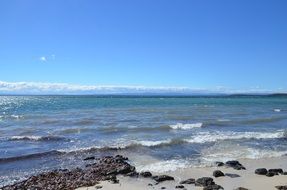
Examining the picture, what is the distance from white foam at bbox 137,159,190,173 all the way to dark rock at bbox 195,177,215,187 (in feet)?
7.75

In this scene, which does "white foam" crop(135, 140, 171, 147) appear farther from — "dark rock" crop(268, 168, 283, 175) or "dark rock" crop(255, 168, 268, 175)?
"dark rock" crop(268, 168, 283, 175)

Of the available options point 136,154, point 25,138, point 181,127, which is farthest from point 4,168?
point 181,127

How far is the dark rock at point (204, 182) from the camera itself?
13203 mm

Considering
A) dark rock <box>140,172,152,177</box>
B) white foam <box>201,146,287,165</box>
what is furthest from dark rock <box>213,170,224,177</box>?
white foam <box>201,146,287,165</box>

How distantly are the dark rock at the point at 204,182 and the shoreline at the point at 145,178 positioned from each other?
3 centimetres

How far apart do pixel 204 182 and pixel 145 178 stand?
228 cm

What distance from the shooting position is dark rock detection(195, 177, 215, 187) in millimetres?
13203

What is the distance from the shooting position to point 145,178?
1447 centimetres

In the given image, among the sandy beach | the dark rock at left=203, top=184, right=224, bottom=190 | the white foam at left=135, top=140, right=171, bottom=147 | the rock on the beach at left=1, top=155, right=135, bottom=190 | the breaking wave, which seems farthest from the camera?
the breaking wave

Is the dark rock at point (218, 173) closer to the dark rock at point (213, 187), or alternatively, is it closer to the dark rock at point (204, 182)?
the dark rock at point (204, 182)

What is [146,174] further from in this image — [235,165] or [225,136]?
[225,136]

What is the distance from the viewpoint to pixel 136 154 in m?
20.1

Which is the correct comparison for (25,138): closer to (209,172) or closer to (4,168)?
(4,168)

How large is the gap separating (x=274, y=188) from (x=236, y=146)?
30.1ft
